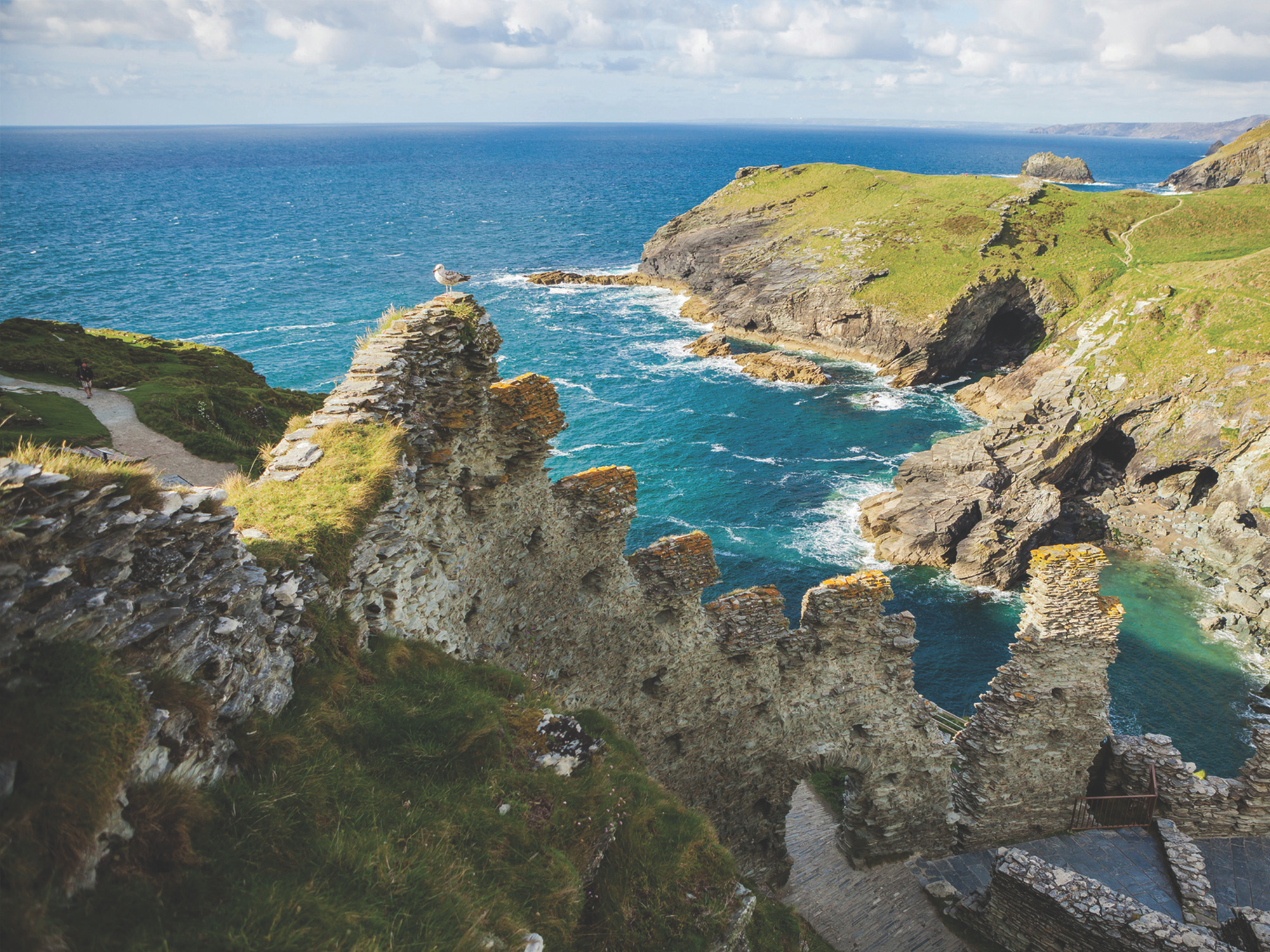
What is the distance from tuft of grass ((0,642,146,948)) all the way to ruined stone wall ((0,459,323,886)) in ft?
0.58

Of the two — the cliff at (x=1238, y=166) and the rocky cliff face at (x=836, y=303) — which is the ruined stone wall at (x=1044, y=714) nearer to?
the rocky cliff face at (x=836, y=303)

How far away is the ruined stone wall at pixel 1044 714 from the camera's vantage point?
21594 millimetres

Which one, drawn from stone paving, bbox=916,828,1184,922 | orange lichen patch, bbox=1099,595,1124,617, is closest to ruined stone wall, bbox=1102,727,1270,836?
stone paving, bbox=916,828,1184,922

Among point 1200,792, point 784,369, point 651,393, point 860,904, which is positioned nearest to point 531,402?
point 860,904

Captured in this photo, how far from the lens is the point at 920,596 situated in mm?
46969

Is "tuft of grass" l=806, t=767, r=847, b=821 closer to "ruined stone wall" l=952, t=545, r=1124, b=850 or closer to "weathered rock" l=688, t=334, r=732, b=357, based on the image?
"ruined stone wall" l=952, t=545, r=1124, b=850

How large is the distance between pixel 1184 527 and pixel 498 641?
198 feet

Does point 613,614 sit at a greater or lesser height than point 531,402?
lesser

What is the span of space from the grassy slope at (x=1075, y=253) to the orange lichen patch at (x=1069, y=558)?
5191 centimetres

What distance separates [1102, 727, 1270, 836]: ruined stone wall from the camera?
76.9 ft

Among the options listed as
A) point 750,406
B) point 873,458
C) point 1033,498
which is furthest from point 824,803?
point 750,406

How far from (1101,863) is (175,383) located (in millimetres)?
46685

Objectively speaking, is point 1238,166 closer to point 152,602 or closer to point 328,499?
point 328,499

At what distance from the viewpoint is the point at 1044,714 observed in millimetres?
22531
